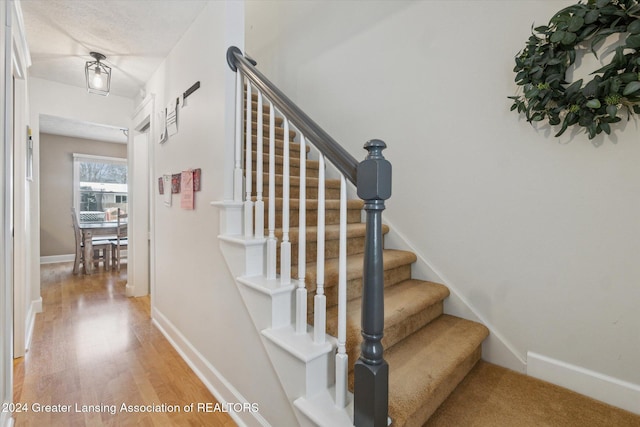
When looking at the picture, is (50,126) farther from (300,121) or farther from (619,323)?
(619,323)

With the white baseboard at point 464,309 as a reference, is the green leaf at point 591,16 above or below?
above

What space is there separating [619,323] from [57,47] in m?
4.47

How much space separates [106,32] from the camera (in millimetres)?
2367

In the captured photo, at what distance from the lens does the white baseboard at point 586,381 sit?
1.30 m

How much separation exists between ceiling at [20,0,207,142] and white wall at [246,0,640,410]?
1513 millimetres

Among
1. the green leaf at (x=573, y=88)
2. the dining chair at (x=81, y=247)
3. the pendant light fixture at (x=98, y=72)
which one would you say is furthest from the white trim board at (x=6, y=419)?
the dining chair at (x=81, y=247)

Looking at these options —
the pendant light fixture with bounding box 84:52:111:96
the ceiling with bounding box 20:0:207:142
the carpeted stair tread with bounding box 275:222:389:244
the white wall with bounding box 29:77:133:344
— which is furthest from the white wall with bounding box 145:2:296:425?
the white wall with bounding box 29:77:133:344

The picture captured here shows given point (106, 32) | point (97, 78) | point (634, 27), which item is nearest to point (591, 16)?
point (634, 27)

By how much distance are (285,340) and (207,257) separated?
101 centimetres

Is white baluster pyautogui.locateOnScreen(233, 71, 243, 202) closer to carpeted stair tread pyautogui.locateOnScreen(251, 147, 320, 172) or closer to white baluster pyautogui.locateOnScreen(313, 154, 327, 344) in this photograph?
carpeted stair tread pyautogui.locateOnScreen(251, 147, 320, 172)

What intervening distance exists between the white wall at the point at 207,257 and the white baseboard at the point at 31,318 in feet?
3.51

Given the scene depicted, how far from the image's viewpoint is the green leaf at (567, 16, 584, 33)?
129 centimetres

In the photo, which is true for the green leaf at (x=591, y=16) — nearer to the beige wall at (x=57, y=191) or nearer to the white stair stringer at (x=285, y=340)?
the white stair stringer at (x=285, y=340)

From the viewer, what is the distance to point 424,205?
2.05 m
